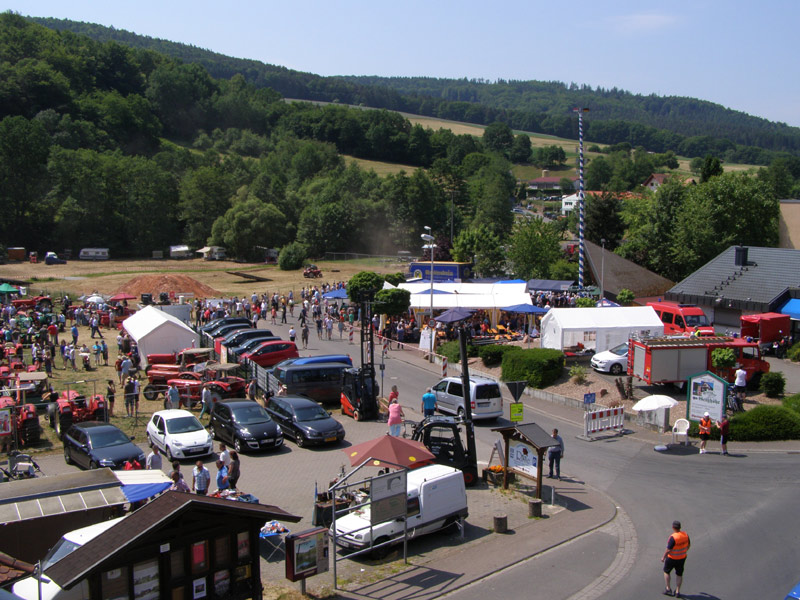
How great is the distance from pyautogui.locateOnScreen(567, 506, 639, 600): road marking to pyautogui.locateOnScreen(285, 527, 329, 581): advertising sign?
3.89 metres

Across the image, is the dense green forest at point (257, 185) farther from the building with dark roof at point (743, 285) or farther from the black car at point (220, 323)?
the black car at point (220, 323)

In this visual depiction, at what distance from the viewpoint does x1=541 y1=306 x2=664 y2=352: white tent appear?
91.7 feet

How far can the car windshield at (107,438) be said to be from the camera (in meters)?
16.4

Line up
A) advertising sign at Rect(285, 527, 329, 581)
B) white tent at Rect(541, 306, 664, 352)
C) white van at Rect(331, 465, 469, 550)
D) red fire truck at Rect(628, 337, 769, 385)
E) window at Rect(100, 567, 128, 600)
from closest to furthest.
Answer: window at Rect(100, 567, 128, 600) < advertising sign at Rect(285, 527, 329, 581) < white van at Rect(331, 465, 469, 550) < red fire truck at Rect(628, 337, 769, 385) < white tent at Rect(541, 306, 664, 352)

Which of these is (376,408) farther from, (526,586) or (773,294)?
(773,294)

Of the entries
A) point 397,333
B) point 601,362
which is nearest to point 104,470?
point 601,362

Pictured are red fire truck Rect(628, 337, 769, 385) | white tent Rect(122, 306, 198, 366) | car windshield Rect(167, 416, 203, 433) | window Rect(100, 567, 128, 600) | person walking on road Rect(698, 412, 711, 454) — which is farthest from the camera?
white tent Rect(122, 306, 198, 366)

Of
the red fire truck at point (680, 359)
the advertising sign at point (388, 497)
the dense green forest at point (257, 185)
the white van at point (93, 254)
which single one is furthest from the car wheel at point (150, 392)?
the white van at point (93, 254)

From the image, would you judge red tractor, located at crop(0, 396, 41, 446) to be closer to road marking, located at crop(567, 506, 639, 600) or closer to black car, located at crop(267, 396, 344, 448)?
black car, located at crop(267, 396, 344, 448)

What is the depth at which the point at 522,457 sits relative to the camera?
15805mm

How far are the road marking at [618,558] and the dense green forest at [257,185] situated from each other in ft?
123

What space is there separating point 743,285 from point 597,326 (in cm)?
1313

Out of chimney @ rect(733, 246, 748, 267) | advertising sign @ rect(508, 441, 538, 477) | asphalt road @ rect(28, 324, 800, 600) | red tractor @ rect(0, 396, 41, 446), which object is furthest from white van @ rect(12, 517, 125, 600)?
chimney @ rect(733, 246, 748, 267)

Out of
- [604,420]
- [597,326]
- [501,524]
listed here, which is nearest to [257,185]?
[597,326]
